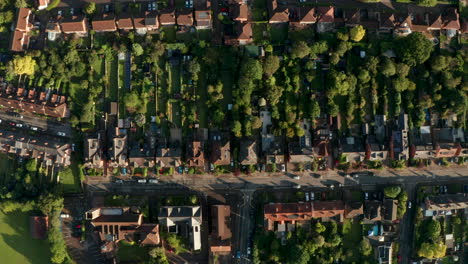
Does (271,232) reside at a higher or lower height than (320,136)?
lower

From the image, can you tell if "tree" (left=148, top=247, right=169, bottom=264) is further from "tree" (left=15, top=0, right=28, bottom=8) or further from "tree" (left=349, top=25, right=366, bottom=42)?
"tree" (left=349, top=25, right=366, bottom=42)

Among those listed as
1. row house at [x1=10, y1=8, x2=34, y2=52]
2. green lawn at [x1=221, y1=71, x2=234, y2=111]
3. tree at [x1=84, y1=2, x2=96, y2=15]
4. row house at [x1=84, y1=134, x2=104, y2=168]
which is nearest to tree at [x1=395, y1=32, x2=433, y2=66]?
green lawn at [x1=221, y1=71, x2=234, y2=111]

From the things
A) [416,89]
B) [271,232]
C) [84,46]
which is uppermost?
[84,46]

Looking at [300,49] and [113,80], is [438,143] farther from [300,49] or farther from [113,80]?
[113,80]

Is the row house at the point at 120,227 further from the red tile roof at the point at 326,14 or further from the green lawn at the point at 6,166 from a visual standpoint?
the red tile roof at the point at 326,14

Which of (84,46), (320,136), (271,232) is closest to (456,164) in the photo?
(320,136)

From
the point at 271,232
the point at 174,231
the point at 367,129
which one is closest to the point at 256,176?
the point at 271,232

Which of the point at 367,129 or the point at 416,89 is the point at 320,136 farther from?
the point at 416,89
